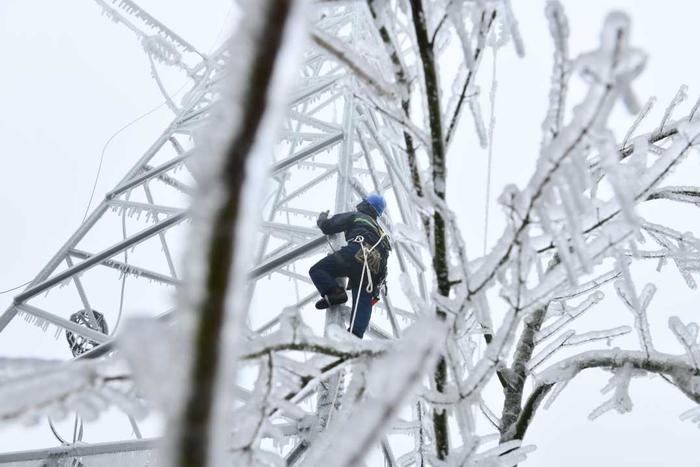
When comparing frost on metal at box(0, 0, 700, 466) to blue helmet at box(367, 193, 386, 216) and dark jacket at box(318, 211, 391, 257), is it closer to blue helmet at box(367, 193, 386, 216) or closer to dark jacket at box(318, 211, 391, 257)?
dark jacket at box(318, 211, 391, 257)

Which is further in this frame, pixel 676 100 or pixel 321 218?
pixel 321 218

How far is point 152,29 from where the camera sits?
15.5ft

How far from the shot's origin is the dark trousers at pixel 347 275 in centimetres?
275

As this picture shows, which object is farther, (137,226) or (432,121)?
(137,226)

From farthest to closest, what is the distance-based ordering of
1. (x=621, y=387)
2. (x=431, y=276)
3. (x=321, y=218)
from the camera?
(x=321, y=218) < (x=621, y=387) < (x=431, y=276)

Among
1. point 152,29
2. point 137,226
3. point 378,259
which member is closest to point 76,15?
point 137,226

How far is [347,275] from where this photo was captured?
293 cm

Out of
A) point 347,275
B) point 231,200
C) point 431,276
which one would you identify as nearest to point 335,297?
point 347,275

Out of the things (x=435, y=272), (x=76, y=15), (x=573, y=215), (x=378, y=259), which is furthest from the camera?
(x=76, y=15)

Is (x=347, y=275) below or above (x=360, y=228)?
below

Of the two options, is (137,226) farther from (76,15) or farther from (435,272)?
(76,15)

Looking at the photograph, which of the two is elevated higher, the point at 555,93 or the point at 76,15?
the point at 76,15

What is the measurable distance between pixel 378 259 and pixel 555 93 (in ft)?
7.49

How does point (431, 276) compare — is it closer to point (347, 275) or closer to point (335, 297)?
point (335, 297)
